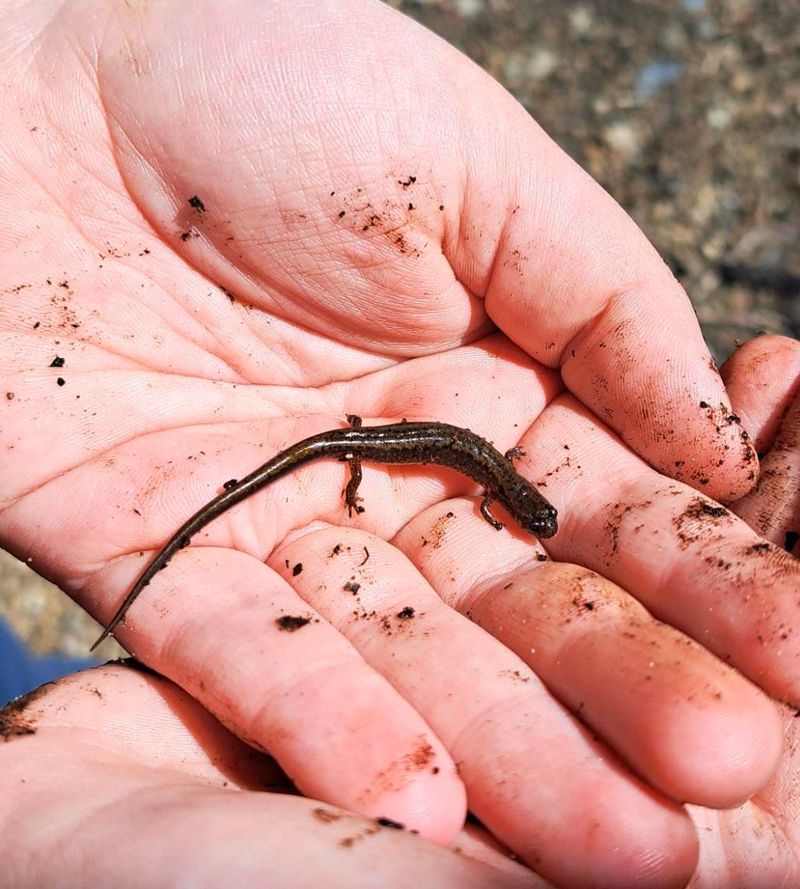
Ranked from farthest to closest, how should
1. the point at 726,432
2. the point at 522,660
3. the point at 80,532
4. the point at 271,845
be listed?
the point at 726,432, the point at 80,532, the point at 522,660, the point at 271,845

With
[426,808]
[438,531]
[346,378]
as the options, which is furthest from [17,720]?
[346,378]

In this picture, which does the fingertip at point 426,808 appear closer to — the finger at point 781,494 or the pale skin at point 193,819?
the pale skin at point 193,819

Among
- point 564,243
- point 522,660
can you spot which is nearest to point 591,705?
point 522,660

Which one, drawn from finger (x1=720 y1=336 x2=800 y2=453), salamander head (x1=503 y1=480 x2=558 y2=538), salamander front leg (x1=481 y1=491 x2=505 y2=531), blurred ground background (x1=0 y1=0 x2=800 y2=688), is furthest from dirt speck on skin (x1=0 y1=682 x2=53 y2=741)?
finger (x1=720 y1=336 x2=800 y2=453)

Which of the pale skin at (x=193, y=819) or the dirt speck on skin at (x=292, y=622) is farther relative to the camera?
the dirt speck on skin at (x=292, y=622)

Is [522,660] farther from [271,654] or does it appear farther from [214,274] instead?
[214,274]

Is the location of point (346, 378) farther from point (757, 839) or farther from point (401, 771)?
point (757, 839)

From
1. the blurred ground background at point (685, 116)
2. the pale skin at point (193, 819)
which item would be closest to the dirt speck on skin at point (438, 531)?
the pale skin at point (193, 819)
